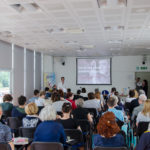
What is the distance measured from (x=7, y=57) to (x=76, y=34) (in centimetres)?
366

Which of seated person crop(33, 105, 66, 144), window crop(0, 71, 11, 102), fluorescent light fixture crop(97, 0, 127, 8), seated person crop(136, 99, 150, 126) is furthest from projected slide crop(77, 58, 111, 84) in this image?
seated person crop(33, 105, 66, 144)

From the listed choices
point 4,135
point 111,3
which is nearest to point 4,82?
point 111,3

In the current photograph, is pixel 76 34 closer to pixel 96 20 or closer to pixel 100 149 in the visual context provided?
pixel 96 20

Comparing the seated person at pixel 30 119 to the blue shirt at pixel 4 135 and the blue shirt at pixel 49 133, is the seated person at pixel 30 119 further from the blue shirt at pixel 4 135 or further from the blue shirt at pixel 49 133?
the blue shirt at pixel 4 135

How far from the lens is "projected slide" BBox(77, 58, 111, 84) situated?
46.5ft

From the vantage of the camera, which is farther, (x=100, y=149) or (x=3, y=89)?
(x=3, y=89)

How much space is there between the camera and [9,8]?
4.43 meters

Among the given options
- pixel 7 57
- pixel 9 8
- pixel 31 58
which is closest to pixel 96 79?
pixel 31 58

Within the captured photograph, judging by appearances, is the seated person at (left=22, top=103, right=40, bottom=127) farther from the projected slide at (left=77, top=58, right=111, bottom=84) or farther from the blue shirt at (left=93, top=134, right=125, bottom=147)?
the projected slide at (left=77, top=58, right=111, bottom=84)

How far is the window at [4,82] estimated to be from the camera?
344 inches

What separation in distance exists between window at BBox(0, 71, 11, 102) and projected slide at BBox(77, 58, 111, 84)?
616 cm

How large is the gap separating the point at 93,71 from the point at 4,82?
6.95m

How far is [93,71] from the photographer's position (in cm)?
1434

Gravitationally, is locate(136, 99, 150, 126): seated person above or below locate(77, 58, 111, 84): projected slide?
below
